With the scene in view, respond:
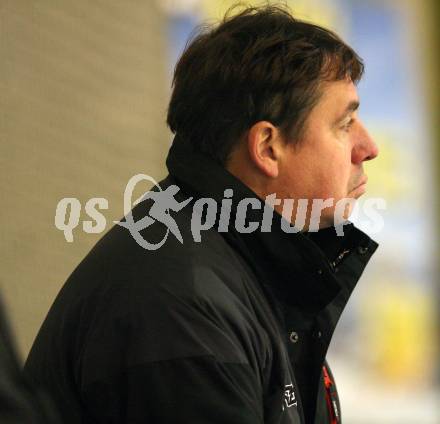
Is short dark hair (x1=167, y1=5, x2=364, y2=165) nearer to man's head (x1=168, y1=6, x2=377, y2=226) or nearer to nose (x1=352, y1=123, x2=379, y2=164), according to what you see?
man's head (x1=168, y1=6, x2=377, y2=226)

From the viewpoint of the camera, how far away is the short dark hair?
5.16ft

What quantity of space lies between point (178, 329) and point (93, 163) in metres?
1.39

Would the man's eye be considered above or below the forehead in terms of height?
below

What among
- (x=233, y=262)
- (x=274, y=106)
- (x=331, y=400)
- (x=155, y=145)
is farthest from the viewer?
(x=155, y=145)

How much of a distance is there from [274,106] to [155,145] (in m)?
1.29

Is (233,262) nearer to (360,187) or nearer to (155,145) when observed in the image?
(360,187)

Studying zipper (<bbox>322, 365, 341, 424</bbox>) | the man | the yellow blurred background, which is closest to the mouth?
the man

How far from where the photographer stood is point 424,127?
3.83 m

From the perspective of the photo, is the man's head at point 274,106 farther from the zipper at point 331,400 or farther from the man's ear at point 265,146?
the zipper at point 331,400

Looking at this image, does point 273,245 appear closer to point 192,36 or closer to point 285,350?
point 285,350

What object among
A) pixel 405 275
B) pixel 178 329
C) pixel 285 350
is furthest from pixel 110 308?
pixel 405 275

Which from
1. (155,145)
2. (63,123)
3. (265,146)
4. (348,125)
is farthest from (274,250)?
(155,145)

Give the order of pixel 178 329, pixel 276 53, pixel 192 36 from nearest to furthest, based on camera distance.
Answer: pixel 178 329, pixel 276 53, pixel 192 36

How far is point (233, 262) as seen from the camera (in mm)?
1477
